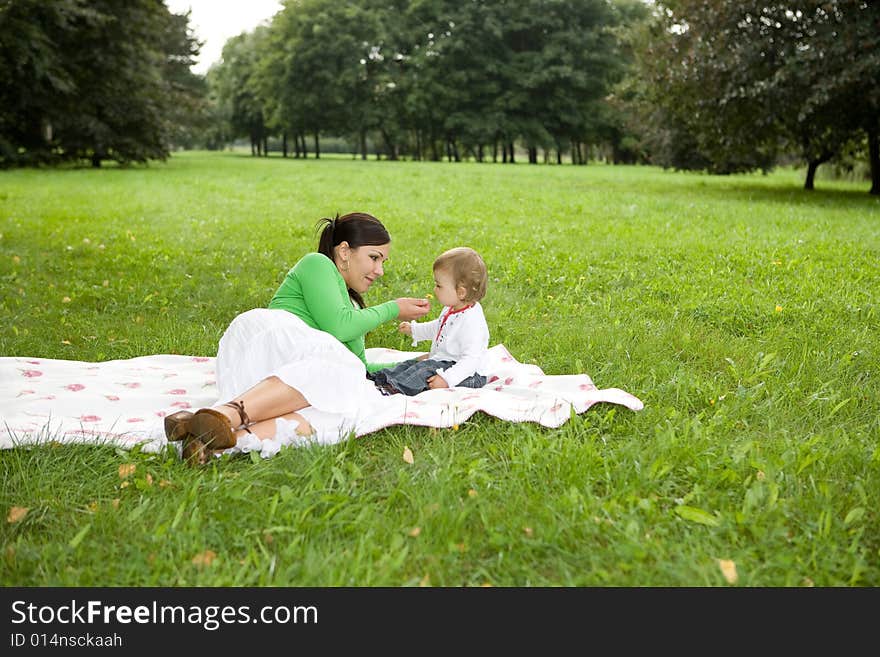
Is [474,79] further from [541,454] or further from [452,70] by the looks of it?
[541,454]

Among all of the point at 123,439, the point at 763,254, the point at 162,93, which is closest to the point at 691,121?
the point at 763,254

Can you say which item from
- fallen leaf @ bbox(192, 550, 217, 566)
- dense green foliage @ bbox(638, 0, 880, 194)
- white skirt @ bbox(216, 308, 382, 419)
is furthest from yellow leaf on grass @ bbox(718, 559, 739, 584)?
dense green foliage @ bbox(638, 0, 880, 194)

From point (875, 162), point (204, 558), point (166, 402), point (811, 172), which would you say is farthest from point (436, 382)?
point (811, 172)

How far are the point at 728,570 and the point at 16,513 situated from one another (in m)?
2.62

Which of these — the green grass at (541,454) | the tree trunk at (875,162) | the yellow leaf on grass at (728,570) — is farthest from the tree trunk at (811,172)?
the yellow leaf on grass at (728,570)

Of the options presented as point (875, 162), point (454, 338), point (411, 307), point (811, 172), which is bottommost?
point (454, 338)

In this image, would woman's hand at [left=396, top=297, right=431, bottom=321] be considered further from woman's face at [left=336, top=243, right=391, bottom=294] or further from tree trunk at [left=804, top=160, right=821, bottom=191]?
tree trunk at [left=804, top=160, right=821, bottom=191]

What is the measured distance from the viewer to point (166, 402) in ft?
13.8

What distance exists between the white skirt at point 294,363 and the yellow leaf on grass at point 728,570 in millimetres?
1850

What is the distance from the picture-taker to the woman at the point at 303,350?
3.42 metres

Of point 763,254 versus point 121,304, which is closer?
point 121,304
